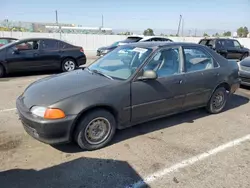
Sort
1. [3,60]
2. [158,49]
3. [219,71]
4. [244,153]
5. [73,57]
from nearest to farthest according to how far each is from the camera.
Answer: [244,153], [158,49], [219,71], [3,60], [73,57]

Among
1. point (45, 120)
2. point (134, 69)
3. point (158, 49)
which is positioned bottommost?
point (45, 120)

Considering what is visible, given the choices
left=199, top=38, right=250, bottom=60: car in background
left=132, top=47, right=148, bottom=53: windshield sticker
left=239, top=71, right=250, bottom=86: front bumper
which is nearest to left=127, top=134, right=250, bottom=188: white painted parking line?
left=132, top=47, right=148, bottom=53: windshield sticker

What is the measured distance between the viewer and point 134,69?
3.67 metres

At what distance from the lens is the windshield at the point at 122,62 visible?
3.71 m

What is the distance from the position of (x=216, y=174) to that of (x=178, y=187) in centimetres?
60

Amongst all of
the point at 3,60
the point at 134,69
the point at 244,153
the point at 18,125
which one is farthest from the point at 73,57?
the point at 244,153

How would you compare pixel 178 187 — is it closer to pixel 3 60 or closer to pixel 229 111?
pixel 229 111

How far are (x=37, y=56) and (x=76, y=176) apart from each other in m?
6.85

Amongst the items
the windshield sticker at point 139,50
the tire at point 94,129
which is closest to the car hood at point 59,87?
the tire at point 94,129

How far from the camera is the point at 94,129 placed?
10.9 ft

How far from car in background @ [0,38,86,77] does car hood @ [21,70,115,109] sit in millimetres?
5164

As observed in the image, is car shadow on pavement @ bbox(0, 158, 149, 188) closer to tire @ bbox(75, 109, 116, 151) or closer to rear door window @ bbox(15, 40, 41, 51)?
tire @ bbox(75, 109, 116, 151)

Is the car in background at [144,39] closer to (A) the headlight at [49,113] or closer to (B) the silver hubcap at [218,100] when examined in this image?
(B) the silver hubcap at [218,100]

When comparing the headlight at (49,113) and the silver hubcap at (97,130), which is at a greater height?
the headlight at (49,113)
